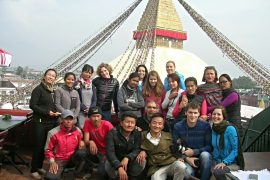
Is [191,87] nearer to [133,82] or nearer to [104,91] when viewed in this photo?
[133,82]

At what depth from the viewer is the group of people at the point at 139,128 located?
401cm

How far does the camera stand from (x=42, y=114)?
472 cm

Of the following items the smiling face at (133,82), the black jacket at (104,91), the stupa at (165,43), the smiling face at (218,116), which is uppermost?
the stupa at (165,43)

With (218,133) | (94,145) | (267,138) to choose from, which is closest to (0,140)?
(94,145)

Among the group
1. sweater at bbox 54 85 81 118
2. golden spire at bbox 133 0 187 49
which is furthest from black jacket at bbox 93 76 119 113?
golden spire at bbox 133 0 187 49

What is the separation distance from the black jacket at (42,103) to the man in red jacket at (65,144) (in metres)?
0.39

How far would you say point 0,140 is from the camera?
4.51 m

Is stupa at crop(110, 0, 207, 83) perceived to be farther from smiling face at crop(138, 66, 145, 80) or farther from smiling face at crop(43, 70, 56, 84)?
smiling face at crop(43, 70, 56, 84)

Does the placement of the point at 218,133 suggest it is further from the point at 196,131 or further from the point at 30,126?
the point at 30,126

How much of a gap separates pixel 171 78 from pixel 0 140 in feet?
8.86

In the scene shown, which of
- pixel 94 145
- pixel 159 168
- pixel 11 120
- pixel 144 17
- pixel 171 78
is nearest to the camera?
pixel 159 168

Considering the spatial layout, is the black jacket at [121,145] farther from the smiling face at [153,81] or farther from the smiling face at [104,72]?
the smiling face at [104,72]

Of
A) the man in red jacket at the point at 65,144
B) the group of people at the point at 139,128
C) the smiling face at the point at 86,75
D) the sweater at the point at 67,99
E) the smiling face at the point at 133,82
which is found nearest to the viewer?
the group of people at the point at 139,128

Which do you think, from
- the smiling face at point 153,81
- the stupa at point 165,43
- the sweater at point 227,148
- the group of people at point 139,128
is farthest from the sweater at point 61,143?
the stupa at point 165,43
